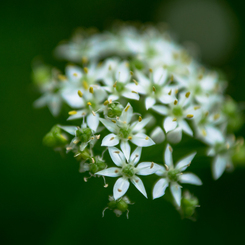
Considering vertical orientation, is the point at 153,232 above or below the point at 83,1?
below

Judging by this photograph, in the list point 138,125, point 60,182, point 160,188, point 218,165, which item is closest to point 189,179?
point 160,188

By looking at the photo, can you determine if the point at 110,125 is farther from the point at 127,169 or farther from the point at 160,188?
the point at 160,188

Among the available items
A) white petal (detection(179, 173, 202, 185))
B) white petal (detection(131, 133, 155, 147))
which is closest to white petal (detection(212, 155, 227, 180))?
white petal (detection(179, 173, 202, 185))

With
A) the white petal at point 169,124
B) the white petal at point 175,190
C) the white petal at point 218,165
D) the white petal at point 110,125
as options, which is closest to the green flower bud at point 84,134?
the white petal at point 110,125

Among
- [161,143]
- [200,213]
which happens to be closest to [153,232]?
[200,213]

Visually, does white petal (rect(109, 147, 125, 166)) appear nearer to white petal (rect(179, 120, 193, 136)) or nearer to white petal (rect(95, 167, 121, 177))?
white petal (rect(95, 167, 121, 177))

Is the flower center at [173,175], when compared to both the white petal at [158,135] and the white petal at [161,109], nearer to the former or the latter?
the white petal at [158,135]

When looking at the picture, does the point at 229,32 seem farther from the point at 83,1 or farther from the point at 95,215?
the point at 95,215
